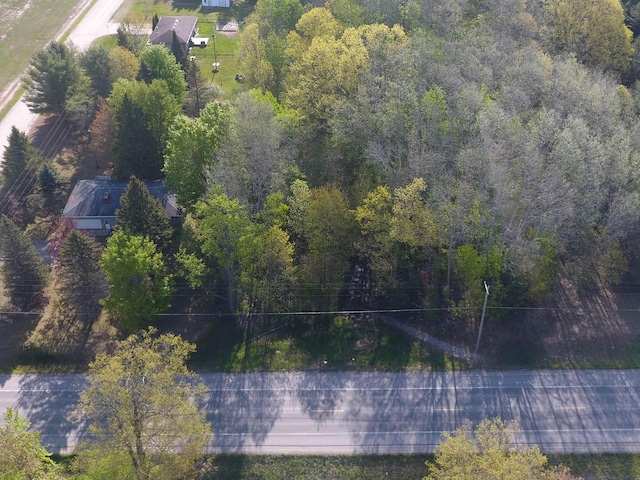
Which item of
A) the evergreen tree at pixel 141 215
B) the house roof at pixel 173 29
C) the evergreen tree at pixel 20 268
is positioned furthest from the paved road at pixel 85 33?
the evergreen tree at pixel 141 215

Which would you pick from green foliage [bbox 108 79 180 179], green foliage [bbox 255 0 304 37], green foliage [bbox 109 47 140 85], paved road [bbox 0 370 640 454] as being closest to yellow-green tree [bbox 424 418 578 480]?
paved road [bbox 0 370 640 454]

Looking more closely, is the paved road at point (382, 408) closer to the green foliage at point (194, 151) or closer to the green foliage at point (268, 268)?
the green foliage at point (268, 268)

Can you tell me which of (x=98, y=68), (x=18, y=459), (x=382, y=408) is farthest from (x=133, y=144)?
(x=382, y=408)

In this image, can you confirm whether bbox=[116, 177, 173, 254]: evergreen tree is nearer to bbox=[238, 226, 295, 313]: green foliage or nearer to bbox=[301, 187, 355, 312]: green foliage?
bbox=[238, 226, 295, 313]: green foliage

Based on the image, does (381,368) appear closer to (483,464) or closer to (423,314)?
(423,314)

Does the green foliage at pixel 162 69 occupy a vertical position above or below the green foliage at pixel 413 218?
below

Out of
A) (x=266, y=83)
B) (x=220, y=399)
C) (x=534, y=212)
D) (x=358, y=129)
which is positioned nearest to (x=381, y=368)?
(x=220, y=399)

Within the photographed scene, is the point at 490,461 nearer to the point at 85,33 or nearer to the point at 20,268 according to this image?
the point at 20,268
